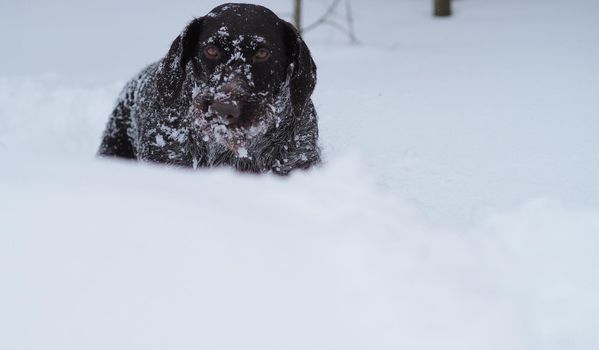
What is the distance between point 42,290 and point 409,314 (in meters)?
0.90

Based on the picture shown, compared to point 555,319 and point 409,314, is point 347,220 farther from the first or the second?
point 555,319

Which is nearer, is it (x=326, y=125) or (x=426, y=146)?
(x=426, y=146)

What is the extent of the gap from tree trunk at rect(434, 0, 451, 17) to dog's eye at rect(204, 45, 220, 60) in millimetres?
5784

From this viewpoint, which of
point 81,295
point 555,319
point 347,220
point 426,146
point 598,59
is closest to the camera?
point 81,295

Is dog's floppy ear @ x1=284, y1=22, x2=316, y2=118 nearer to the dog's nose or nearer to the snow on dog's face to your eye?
the snow on dog's face

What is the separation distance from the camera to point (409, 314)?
1.35m

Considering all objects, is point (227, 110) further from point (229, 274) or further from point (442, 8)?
point (442, 8)

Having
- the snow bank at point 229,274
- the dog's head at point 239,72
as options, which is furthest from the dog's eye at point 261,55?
the snow bank at point 229,274

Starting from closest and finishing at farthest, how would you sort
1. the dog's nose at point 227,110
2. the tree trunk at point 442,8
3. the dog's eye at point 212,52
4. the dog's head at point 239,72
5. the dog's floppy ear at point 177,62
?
the dog's nose at point 227,110
the dog's head at point 239,72
the dog's eye at point 212,52
the dog's floppy ear at point 177,62
the tree trunk at point 442,8

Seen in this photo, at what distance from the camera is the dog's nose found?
118 inches

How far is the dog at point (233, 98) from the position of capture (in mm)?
3145

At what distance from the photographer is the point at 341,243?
1.51m

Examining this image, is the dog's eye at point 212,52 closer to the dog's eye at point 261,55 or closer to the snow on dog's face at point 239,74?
the snow on dog's face at point 239,74

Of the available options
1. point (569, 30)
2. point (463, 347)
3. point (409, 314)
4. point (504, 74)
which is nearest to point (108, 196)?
point (409, 314)
